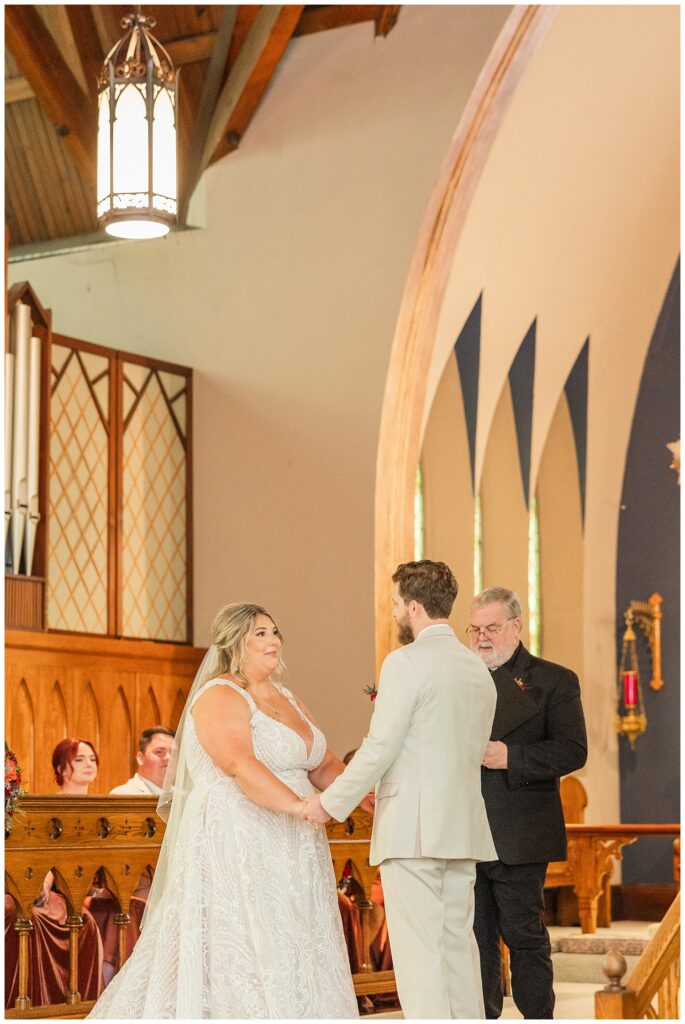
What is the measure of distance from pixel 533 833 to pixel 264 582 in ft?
15.7

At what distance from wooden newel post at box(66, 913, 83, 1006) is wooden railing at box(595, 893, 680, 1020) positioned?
1.77 m

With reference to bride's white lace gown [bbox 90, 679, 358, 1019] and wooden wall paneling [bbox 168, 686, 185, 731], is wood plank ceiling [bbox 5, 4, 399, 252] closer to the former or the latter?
wooden wall paneling [bbox 168, 686, 185, 731]

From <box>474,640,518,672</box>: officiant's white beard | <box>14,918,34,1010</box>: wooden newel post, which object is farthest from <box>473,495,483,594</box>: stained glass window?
<box>14,918,34,1010</box>: wooden newel post

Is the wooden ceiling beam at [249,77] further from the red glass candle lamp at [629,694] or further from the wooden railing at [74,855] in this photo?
the wooden railing at [74,855]

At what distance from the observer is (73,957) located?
497 centimetres

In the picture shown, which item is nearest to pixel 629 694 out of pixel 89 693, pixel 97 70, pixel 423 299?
pixel 423 299

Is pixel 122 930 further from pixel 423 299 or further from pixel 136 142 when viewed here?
pixel 423 299

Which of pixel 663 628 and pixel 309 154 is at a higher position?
pixel 309 154

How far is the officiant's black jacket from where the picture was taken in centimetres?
440

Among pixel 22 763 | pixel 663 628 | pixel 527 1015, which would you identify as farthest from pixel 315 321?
pixel 527 1015

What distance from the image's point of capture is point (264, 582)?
9.05 metres

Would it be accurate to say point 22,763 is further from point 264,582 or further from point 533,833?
point 533,833

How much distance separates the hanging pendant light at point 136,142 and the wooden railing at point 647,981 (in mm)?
2567

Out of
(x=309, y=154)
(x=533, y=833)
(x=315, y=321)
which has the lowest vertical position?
(x=533, y=833)
